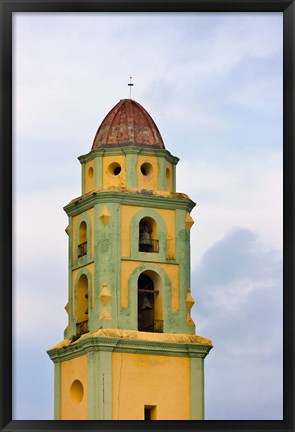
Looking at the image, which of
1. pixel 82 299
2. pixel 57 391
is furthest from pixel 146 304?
pixel 57 391

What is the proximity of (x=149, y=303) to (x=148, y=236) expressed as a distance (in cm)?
202

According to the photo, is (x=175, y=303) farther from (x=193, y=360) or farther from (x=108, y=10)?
(x=108, y=10)

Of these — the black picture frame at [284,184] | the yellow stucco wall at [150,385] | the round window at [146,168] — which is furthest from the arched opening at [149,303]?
the black picture frame at [284,184]

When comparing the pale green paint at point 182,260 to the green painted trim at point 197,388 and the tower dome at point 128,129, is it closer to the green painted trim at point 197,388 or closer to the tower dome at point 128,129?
the green painted trim at point 197,388

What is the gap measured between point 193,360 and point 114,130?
729cm

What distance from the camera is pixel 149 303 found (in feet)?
151

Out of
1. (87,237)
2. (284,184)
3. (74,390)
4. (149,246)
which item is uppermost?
(87,237)

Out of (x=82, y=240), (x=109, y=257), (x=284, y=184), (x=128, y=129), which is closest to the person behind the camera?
(x=284, y=184)

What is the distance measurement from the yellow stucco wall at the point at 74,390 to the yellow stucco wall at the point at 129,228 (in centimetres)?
346

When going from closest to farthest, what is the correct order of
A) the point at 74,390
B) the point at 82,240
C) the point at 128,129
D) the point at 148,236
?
the point at 74,390, the point at 148,236, the point at 82,240, the point at 128,129

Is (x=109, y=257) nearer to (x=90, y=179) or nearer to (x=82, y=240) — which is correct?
(x=82, y=240)

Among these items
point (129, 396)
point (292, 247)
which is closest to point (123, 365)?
point (129, 396)

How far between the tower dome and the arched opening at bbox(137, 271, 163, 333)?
3967 mm

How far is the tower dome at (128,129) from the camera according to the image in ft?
155
